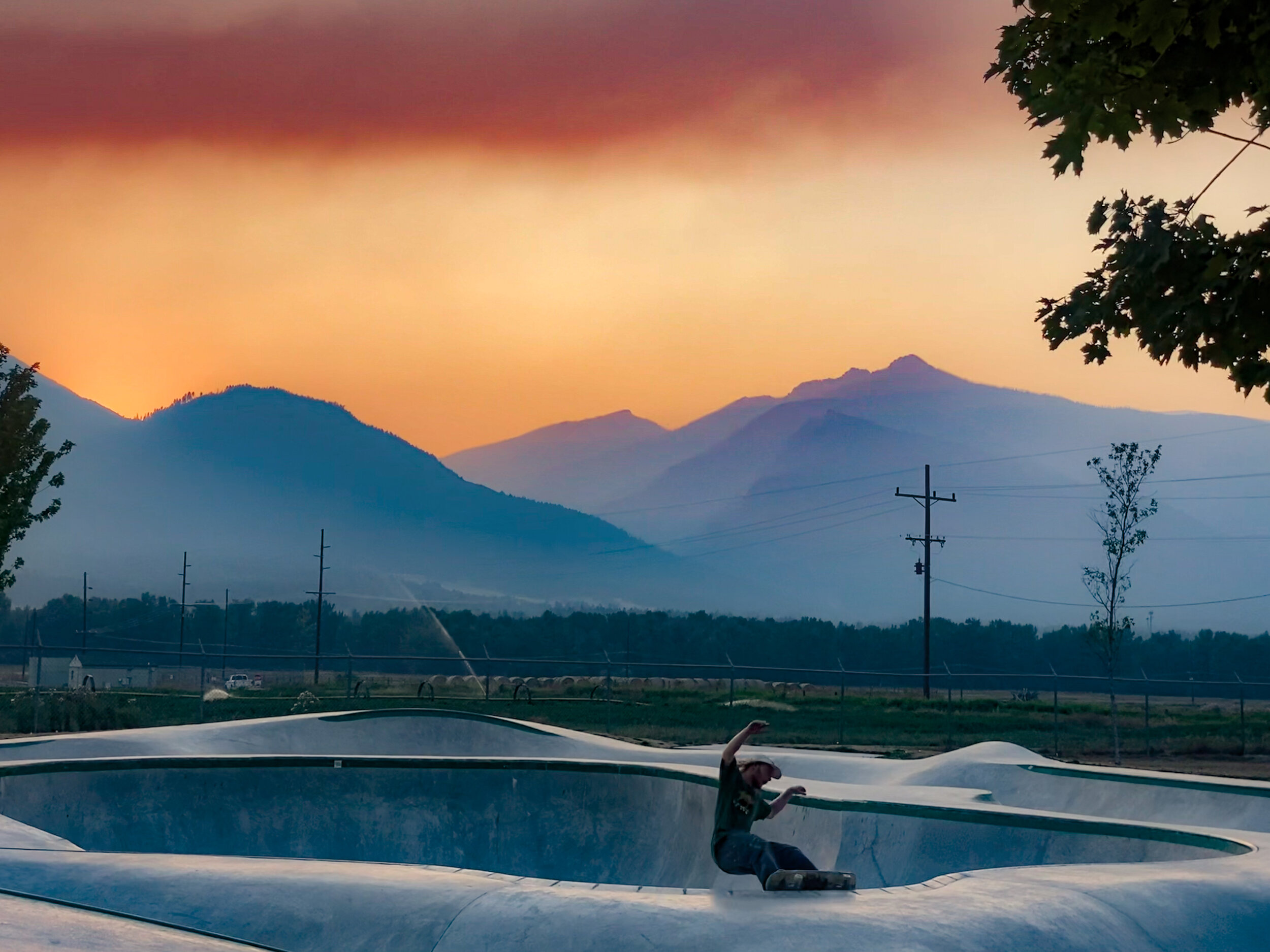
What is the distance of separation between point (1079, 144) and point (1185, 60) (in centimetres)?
69

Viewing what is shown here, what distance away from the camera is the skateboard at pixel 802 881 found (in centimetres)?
836

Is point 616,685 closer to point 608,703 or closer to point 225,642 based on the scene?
point 225,642

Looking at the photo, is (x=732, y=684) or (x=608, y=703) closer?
(x=608, y=703)

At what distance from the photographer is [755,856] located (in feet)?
29.2

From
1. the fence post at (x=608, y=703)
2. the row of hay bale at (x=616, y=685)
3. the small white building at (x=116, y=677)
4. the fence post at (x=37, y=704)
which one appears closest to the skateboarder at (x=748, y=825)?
the fence post at (x=608, y=703)

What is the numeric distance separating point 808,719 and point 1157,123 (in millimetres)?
40881

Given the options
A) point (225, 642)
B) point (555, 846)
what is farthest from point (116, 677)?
point (555, 846)

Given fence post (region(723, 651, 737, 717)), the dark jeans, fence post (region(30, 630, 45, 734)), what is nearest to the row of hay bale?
fence post (region(723, 651, 737, 717))

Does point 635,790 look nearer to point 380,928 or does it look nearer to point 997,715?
point 380,928

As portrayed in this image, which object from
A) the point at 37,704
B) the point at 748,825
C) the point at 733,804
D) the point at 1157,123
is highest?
the point at 1157,123

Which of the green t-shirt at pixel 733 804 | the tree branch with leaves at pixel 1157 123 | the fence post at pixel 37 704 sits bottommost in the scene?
the fence post at pixel 37 704

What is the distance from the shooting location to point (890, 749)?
30.4 metres

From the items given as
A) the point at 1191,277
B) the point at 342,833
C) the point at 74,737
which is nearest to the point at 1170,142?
the point at 1191,277

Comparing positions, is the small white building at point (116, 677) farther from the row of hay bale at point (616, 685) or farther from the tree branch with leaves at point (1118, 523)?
the tree branch with leaves at point (1118, 523)
